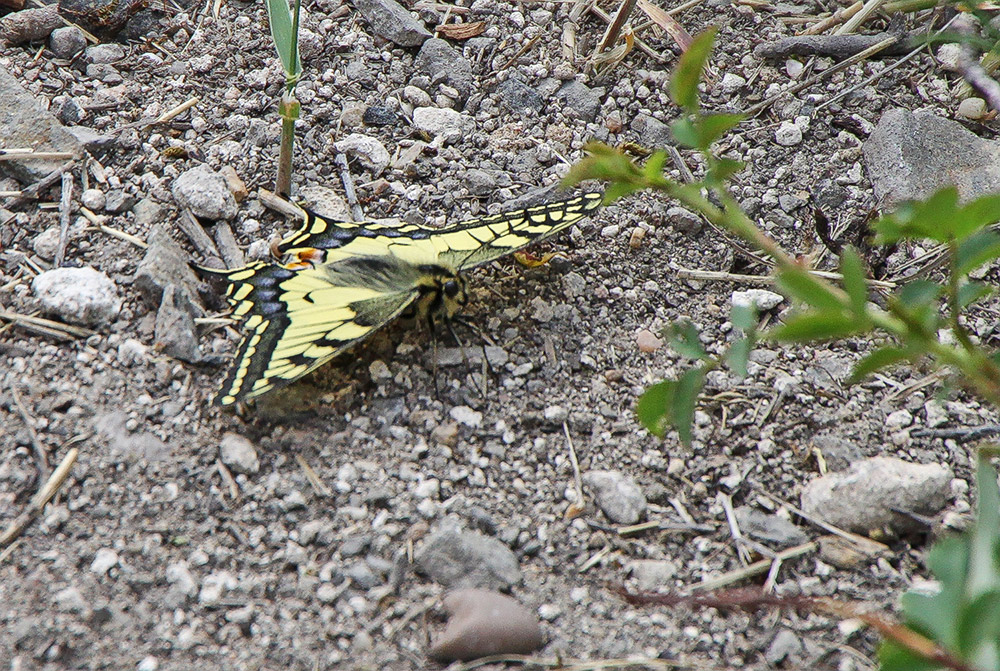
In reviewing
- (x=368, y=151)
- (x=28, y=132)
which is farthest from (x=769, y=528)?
(x=28, y=132)

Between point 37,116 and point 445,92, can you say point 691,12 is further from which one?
point 37,116

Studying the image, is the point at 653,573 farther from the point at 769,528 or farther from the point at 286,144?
the point at 286,144

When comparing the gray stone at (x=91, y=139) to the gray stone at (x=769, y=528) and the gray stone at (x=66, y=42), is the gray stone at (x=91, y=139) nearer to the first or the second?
the gray stone at (x=66, y=42)

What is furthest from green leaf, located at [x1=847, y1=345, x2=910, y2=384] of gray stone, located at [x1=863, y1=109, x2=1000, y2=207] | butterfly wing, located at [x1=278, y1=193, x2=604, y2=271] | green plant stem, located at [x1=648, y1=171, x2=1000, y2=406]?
gray stone, located at [x1=863, y1=109, x2=1000, y2=207]

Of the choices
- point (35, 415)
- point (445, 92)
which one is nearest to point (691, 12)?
point (445, 92)

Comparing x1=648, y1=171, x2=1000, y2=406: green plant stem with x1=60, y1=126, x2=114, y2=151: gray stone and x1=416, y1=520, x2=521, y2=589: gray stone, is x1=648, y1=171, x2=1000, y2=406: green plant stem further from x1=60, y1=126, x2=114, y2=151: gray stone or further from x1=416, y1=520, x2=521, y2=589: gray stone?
x1=60, y1=126, x2=114, y2=151: gray stone

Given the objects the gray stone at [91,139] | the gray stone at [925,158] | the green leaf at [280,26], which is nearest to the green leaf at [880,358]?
the gray stone at [925,158]
